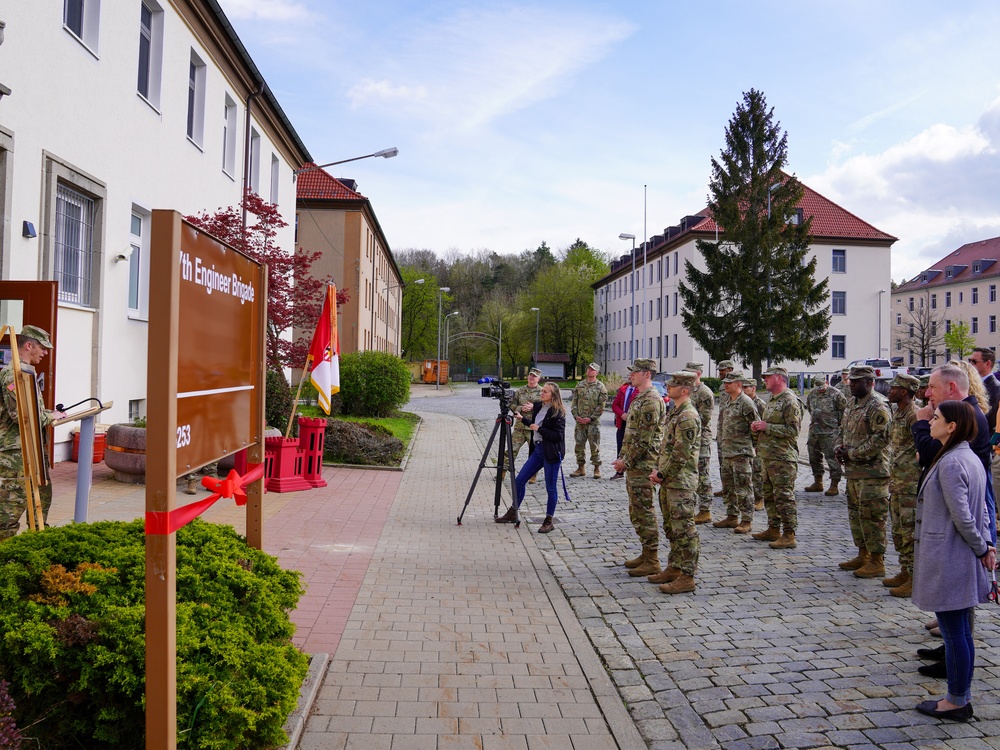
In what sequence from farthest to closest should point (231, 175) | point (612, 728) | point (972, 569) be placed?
point (231, 175)
point (972, 569)
point (612, 728)

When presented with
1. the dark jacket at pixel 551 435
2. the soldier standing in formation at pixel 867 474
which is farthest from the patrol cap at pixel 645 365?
the soldier standing in formation at pixel 867 474

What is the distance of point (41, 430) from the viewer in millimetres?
Result: 5586

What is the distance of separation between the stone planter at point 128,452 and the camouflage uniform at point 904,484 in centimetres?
879

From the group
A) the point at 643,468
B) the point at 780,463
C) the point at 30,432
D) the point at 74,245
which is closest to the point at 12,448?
the point at 30,432

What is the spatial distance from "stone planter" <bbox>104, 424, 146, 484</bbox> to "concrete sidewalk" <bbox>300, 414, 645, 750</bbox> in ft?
13.1

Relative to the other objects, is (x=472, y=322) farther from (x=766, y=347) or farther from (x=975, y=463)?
(x=975, y=463)

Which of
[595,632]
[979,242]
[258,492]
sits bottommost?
[595,632]

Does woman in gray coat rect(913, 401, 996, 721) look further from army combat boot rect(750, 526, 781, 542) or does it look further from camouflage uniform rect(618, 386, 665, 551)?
army combat boot rect(750, 526, 781, 542)

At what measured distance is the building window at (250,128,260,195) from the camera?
23.6 meters

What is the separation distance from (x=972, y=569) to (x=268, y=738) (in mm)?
3753

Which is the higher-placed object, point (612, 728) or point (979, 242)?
point (979, 242)

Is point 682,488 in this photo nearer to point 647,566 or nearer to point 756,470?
point 647,566

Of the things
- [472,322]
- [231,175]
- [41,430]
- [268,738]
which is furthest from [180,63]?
[472,322]

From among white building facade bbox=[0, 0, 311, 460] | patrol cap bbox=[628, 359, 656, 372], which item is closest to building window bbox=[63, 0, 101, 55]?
white building facade bbox=[0, 0, 311, 460]
